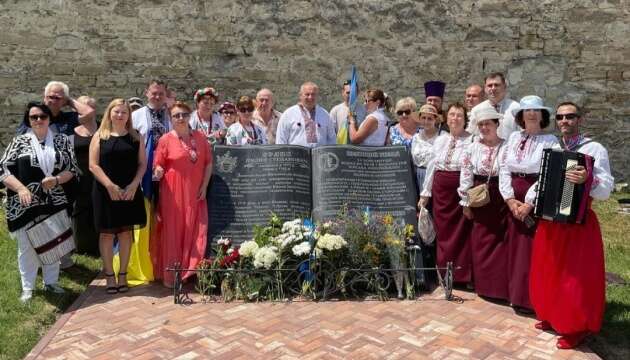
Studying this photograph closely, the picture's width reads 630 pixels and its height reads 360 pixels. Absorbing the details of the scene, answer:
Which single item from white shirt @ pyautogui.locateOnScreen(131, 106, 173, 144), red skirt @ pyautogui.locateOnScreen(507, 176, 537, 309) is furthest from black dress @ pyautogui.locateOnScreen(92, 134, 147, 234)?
red skirt @ pyautogui.locateOnScreen(507, 176, 537, 309)

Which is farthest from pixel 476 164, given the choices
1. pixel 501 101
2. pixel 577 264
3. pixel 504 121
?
pixel 501 101

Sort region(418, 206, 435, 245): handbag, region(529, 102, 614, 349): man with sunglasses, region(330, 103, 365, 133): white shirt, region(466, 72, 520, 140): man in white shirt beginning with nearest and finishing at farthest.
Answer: region(529, 102, 614, 349): man with sunglasses → region(418, 206, 435, 245): handbag → region(466, 72, 520, 140): man in white shirt → region(330, 103, 365, 133): white shirt

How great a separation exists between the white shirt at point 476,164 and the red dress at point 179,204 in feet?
8.49

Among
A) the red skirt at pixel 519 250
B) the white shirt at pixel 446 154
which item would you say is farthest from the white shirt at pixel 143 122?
the red skirt at pixel 519 250

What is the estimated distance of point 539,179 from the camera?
413 centimetres

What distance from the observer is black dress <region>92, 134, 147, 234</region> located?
4.98 metres

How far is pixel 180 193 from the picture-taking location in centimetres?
538

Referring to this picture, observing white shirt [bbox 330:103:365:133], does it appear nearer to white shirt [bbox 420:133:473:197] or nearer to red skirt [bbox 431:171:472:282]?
white shirt [bbox 420:133:473:197]

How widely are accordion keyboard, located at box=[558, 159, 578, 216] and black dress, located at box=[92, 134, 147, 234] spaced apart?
3.74 meters

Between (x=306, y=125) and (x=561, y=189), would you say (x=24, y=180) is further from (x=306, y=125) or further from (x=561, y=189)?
(x=561, y=189)

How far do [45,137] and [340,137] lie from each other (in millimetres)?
3256

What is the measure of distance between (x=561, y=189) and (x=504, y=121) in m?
1.95

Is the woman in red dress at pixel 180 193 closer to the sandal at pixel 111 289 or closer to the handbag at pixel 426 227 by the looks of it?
the sandal at pixel 111 289

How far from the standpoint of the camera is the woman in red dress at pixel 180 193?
17.5 feet
